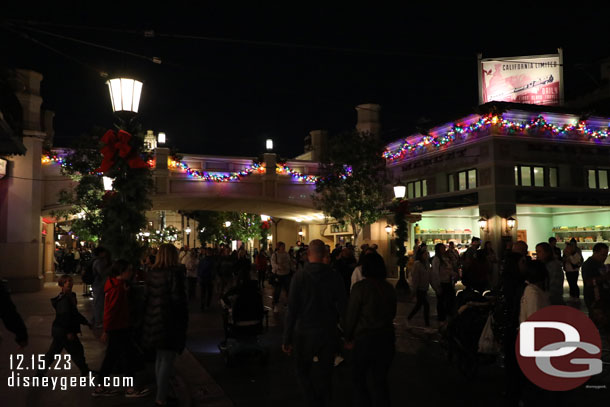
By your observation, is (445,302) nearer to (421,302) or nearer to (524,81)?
(421,302)

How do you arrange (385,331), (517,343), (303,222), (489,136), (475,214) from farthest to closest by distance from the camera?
(303,222), (475,214), (489,136), (517,343), (385,331)

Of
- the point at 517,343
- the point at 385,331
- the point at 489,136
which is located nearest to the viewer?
the point at 385,331

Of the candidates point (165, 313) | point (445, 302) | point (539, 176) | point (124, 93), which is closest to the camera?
point (165, 313)

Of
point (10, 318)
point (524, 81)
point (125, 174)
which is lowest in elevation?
point (10, 318)

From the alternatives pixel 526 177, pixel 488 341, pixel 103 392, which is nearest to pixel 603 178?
pixel 526 177

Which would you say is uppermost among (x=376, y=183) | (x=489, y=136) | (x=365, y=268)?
(x=489, y=136)

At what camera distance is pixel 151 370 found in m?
8.73

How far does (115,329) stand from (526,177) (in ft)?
75.4

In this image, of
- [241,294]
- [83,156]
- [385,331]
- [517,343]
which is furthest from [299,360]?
[83,156]

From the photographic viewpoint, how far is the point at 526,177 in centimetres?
2636

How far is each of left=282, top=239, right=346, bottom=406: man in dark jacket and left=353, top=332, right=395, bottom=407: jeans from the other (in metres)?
0.33

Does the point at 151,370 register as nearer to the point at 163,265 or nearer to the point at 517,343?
the point at 163,265

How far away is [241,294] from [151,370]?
5.75 feet

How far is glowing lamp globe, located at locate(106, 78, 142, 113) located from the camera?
970 cm
